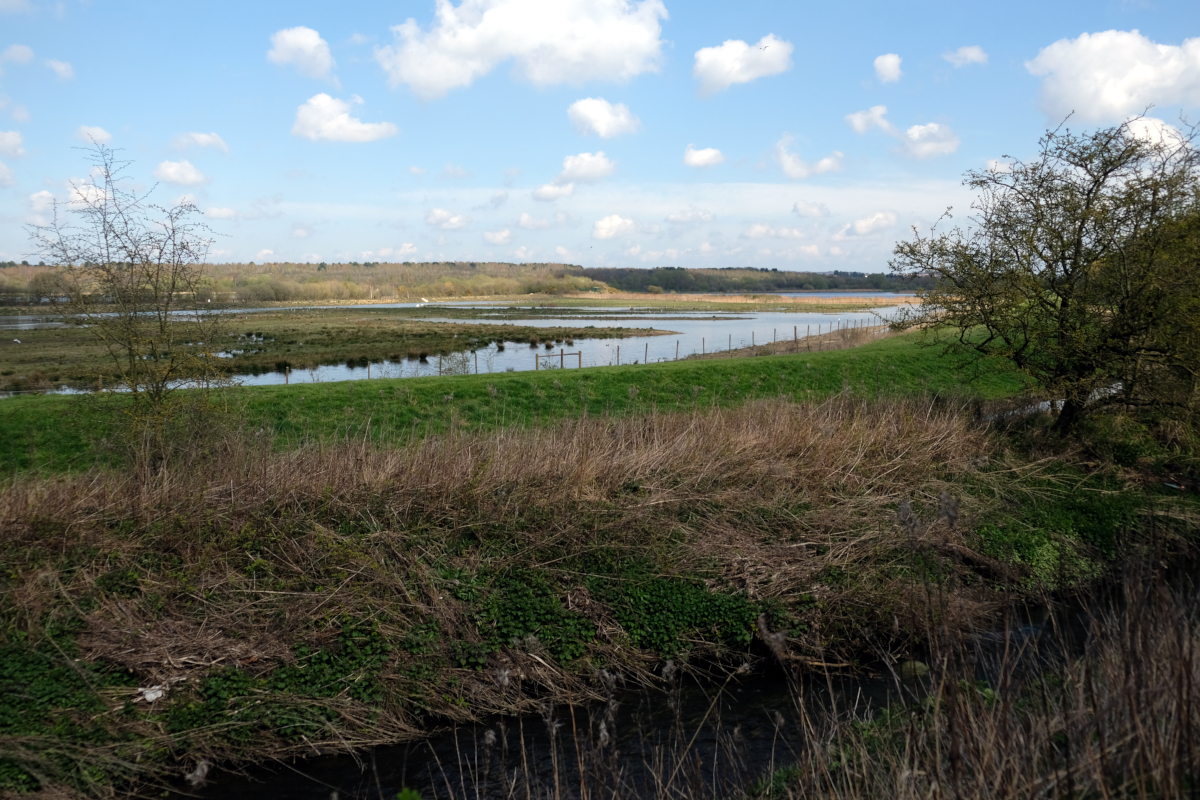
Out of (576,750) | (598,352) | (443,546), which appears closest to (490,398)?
(443,546)

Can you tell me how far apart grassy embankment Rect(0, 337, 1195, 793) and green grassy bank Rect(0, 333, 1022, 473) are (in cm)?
→ 205

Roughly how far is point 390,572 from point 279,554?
1285 mm

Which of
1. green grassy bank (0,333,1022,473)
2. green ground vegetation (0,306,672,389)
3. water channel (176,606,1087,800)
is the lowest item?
water channel (176,606,1087,800)

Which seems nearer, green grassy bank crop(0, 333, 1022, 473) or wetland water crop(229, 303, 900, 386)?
green grassy bank crop(0, 333, 1022, 473)

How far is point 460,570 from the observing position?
29.5ft

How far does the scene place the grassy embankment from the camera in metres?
7.16

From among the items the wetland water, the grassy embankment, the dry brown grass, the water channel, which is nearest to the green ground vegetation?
the wetland water

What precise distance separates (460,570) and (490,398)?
1171 cm

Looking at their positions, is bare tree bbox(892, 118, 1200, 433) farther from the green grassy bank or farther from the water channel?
the water channel

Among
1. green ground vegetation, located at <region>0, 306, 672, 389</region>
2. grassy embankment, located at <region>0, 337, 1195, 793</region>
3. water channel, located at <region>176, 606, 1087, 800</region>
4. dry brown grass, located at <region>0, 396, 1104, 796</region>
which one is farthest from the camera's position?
green ground vegetation, located at <region>0, 306, 672, 389</region>

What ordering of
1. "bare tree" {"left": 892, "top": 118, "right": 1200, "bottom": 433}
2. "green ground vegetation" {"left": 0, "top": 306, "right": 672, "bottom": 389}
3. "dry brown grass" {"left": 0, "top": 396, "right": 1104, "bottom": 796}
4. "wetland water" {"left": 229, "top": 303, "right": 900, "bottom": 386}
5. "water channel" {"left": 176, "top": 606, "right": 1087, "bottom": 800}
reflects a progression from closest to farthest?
"water channel" {"left": 176, "top": 606, "right": 1087, "bottom": 800} → "dry brown grass" {"left": 0, "top": 396, "right": 1104, "bottom": 796} → "bare tree" {"left": 892, "top": 118, "right": 1200, "bottom": 433} → "wetland water" {"left": 229, "top": 303, "right": 900, "bottom": 386} → "green ground vegetation" {"left": 0, "top": 306, "right": 672, "bottom": 389}

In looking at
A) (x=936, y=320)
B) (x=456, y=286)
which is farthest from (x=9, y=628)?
(x=456, y=286)

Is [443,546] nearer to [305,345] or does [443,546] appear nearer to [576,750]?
[576,750]

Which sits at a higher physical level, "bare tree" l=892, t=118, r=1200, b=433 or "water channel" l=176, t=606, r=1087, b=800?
"bare tree" l=892, t=118, r=1200, b=433
